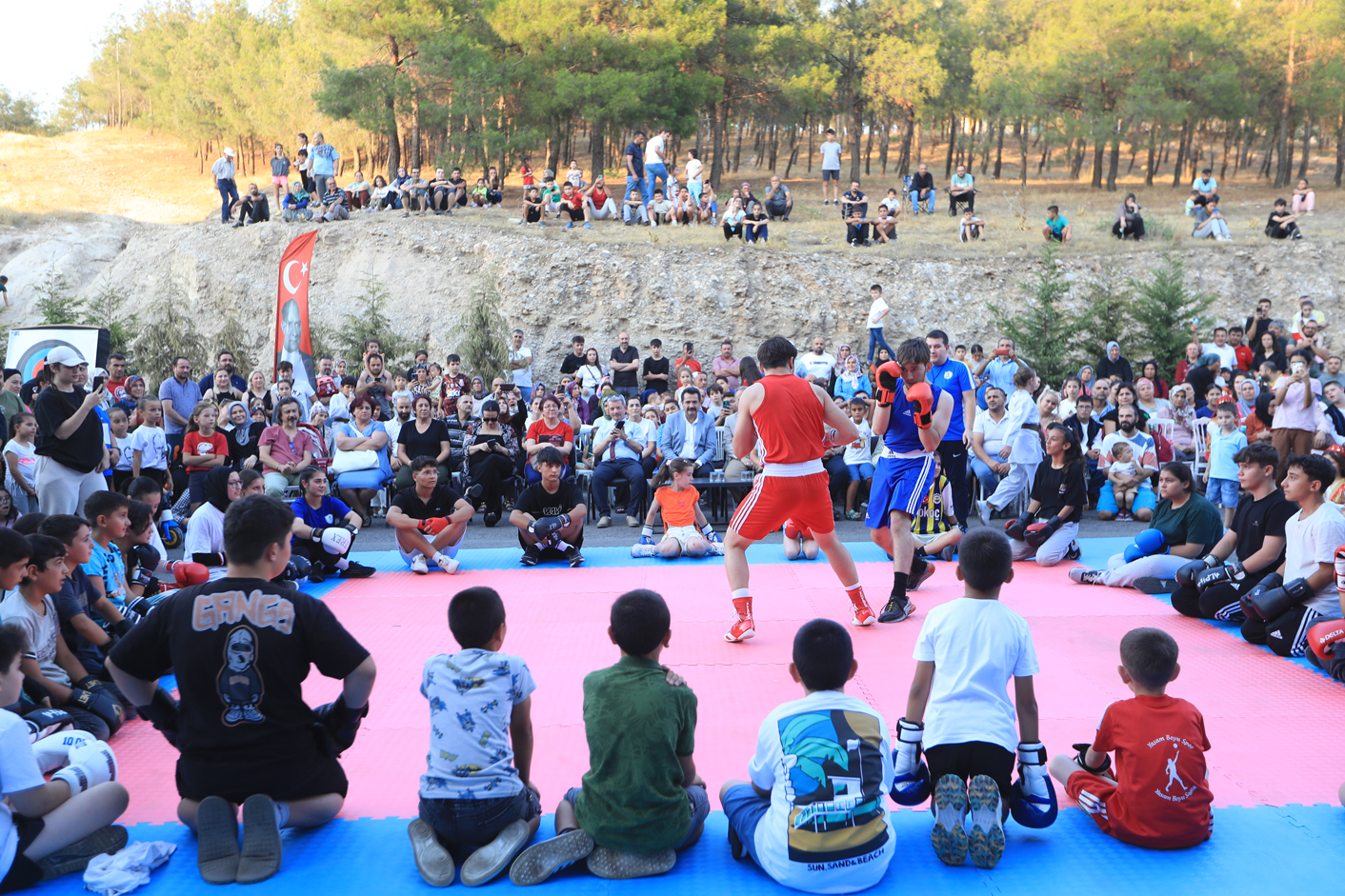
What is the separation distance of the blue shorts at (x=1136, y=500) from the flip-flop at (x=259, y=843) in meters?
8.89

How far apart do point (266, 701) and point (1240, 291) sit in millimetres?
20468

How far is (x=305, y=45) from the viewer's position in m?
34.2

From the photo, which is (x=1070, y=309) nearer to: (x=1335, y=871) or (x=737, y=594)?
(x=737, y=594)

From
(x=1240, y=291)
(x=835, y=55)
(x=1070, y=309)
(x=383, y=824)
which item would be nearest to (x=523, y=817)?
(x=383, y=824)

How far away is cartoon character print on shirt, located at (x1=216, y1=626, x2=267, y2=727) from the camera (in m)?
3.15

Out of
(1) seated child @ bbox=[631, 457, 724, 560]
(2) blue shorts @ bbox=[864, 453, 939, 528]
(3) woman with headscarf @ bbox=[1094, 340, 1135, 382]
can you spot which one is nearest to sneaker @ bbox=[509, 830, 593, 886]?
(2) blue shorts @ bbox=[864, 453, 939, 528]

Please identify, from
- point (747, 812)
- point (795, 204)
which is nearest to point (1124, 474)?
point (747, 812)

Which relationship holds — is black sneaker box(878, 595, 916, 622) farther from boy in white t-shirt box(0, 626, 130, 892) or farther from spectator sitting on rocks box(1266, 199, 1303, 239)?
spectator sitting on rocks box(1266, 199, 1303, 239)

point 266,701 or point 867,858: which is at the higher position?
point 266,701

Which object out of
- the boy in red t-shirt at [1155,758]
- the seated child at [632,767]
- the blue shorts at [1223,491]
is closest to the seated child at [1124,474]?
the blue shorts at [1223,491]

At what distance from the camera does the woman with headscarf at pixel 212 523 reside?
6840 mm

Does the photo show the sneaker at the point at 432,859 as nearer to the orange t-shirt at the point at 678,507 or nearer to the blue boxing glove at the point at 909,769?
the blue boxing glove at the point at 909,769

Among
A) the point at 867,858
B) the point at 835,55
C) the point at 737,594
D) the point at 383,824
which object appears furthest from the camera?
the point at 835,55

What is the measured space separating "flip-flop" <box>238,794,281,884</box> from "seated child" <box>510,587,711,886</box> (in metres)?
0.82
